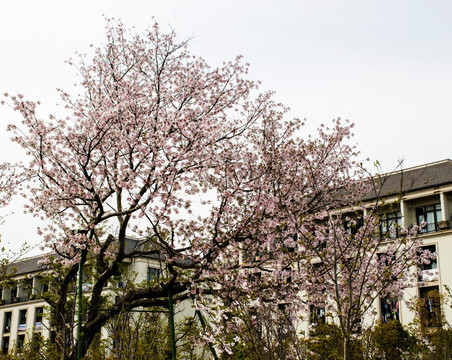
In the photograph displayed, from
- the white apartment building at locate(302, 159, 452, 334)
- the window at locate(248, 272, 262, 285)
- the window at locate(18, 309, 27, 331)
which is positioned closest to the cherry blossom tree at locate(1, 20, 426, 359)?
the window at locate(248, 272, 262, 285)

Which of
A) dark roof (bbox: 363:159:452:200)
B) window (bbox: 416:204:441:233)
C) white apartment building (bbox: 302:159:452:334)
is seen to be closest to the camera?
white apartment building (bbox: 302:159:452:334)

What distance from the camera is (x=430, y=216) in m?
32.9

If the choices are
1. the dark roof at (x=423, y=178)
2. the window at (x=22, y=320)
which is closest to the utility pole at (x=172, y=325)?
the dark roof at (x=423, y=178)

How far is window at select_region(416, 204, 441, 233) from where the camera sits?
3245 cm

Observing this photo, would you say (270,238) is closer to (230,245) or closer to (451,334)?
(230,245)

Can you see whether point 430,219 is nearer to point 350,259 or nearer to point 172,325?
point 172,325

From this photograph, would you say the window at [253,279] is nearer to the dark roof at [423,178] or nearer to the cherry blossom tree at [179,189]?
the cherry blossom tree at [179,189]

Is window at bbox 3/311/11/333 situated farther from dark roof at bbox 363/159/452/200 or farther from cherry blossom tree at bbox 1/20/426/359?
cherry blossom tree at bbox 1/20/426/359

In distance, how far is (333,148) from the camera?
44.7 ft

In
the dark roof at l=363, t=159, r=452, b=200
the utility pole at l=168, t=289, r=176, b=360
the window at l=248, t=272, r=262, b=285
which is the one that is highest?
the dark roof at l=363, t=159, r=452, b=200

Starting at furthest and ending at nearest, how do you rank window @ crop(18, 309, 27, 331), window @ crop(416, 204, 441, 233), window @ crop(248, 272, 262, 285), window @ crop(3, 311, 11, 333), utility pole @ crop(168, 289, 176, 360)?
1. window @ crop(3, 311, 11, 333)
2. window @ crop(18, 309, 27, 331)
3. window @ crop(416, 204, 441, 233)
4. window @ crop(248, 272, 262, 285)
5. utility pole @ crop(168, 289, 176, 360)

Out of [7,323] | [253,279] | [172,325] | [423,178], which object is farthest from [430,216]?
[7,323]

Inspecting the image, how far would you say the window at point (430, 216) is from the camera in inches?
1278

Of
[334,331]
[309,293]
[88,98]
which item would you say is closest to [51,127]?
[88,98]
